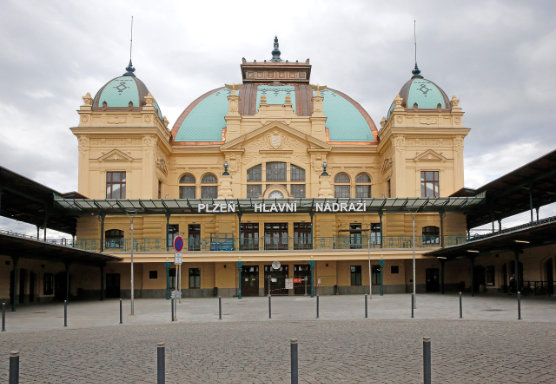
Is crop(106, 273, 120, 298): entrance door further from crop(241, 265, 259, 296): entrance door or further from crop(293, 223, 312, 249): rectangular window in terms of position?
crop(293, 223, 312, 249): rectangular window

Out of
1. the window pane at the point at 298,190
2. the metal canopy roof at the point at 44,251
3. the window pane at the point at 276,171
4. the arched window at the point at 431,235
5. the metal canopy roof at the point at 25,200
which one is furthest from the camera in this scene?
the window pane at the point at 276,171

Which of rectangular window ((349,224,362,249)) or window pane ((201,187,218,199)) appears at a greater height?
window pane ((201,187,218,199))

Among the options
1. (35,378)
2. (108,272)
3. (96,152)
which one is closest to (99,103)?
(96,152)

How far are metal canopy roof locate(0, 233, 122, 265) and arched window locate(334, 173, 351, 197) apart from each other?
20723mm

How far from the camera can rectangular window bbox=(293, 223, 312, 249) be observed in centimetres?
4622

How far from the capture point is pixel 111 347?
1375 centimetres

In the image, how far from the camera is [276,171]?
49.8m

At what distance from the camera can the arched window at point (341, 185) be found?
51.2 m

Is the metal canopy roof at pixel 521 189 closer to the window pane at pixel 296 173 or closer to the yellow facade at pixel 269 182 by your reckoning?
the yellow facade at pixel 269 182

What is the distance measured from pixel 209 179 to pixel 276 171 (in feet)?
21.7

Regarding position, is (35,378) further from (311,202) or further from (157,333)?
(311,202)

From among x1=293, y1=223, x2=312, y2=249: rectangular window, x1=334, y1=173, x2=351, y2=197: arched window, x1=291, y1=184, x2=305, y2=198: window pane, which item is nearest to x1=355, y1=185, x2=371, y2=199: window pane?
x1=334, y1=173, x2=351, y2=197: arched window

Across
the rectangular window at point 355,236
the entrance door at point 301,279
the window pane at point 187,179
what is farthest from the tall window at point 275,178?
the entrance door at point 301,279

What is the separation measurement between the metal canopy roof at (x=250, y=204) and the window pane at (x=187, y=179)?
25.6 feet
